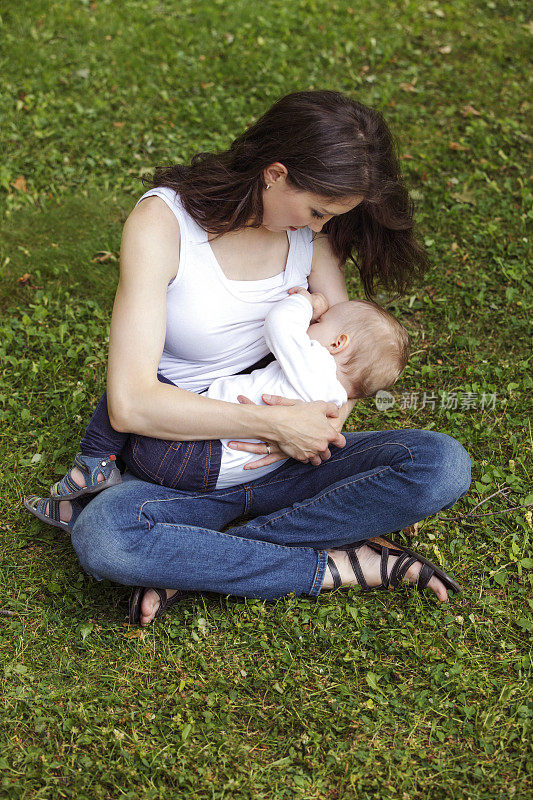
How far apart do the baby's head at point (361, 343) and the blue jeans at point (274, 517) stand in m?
0.25

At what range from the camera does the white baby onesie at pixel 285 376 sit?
2883mm

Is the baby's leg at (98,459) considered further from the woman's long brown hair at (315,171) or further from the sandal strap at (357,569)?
the sandal strap at (357,569)

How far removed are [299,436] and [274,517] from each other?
14.3 inches

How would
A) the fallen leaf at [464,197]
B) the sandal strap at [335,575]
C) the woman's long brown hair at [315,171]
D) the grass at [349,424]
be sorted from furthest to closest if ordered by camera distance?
the fallen leaf at [464,197] < the sandal strap at [335,575] < the woman's long brown hair at [315,171] < the grass at [349,424]

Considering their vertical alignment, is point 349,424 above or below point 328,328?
below

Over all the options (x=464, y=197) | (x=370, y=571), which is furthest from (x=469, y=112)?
(x=370, y=571)

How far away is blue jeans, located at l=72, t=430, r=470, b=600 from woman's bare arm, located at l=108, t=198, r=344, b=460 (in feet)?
0.90

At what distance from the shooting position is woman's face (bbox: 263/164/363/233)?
271cm

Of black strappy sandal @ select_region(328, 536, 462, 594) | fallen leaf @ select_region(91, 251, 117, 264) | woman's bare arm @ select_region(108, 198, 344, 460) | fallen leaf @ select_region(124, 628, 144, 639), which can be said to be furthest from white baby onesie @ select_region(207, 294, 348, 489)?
fallen leaf @ select_region(91, 251, 117, 264)

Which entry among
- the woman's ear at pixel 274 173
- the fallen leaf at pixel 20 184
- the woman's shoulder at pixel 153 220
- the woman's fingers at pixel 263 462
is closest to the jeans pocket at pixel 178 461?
the woman's fingers at pixel 263 462

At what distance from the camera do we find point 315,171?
8.61ft

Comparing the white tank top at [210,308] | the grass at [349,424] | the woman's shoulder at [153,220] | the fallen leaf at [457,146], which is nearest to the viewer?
the grass at [349,424]

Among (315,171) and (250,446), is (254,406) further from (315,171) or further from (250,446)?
(315,171)

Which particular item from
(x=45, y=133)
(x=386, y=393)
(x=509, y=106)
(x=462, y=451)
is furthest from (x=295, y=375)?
(x=509, y=106)
